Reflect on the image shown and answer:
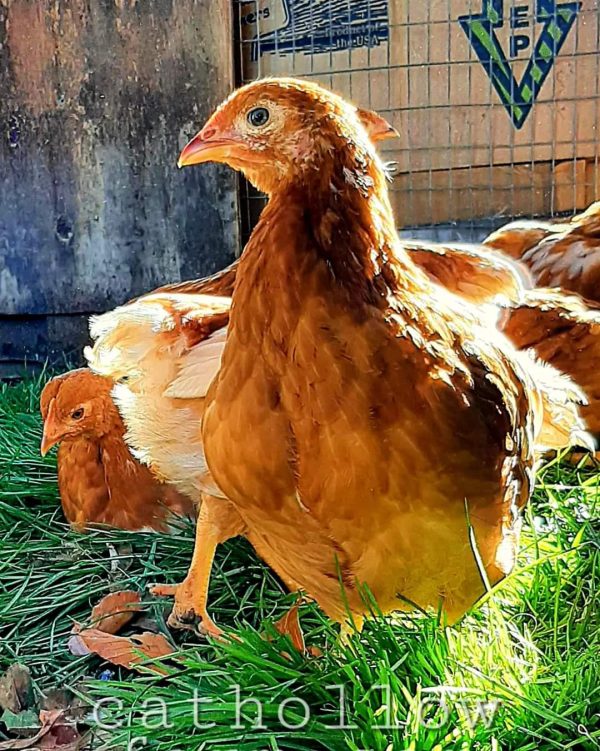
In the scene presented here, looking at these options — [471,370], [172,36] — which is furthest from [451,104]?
[471,370]

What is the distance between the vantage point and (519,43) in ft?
10.4

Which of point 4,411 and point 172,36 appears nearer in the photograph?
point 4,411

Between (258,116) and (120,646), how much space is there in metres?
1.05

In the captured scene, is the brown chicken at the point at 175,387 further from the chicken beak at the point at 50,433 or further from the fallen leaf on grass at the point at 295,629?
the chicken beak at the point at 50,433

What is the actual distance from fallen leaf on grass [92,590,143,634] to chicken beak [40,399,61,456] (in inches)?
18.3

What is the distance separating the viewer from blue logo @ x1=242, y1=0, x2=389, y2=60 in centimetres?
313

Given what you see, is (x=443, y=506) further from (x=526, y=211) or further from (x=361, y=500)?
(x=526, y=211)

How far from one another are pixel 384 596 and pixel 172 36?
2535 millimetres

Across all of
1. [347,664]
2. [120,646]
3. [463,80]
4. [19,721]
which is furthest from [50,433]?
[463,80]

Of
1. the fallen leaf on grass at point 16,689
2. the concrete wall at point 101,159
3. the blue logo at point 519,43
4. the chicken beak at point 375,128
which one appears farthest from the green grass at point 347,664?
the blue logo at point 519,43

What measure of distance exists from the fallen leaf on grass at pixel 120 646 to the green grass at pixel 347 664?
3cm

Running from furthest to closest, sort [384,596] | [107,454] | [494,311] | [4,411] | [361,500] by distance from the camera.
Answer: [4,411] → [107,454] → [494,311] → [384,596] → [361,500]

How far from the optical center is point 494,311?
6.35 ft

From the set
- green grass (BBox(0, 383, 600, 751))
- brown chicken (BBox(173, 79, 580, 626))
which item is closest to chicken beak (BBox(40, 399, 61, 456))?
green grass (BBox(0, 383, 600, 751))
